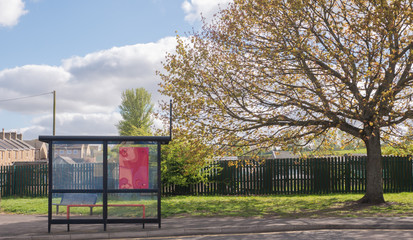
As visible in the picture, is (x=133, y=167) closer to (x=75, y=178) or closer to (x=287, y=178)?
(x=75, y=178)

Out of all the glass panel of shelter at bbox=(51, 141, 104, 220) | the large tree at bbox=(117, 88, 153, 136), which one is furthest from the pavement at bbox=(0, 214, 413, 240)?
the large tree at bbox=(117, 88, 153, 136)

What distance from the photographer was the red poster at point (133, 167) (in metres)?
10.9

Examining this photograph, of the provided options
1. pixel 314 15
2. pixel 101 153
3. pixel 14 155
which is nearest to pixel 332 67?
pixel 314 15

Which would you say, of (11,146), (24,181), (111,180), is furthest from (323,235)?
(11,146)

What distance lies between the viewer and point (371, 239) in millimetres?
9297

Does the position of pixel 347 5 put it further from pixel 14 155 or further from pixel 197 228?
pixel 14 155

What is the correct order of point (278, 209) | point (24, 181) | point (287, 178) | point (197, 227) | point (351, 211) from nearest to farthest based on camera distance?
point (197, 227) → point (351, 211) → point (278, 209) → point (287, 178) → point (24, 181)

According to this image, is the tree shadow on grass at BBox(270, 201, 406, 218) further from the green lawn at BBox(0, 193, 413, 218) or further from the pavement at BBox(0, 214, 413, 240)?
the pavement at BBox(0, 214, 413, 240)

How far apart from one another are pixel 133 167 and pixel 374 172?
33.1ft

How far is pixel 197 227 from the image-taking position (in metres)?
10.7

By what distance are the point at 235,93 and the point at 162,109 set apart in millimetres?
3044

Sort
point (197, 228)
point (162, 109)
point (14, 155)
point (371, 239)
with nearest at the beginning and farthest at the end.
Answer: point (371, 239) < point (197, 228) < point (162, 109) < point (14, 155)

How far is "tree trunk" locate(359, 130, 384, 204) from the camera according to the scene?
16062 mm

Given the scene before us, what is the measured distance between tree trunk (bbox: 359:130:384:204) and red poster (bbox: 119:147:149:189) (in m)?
9.49
